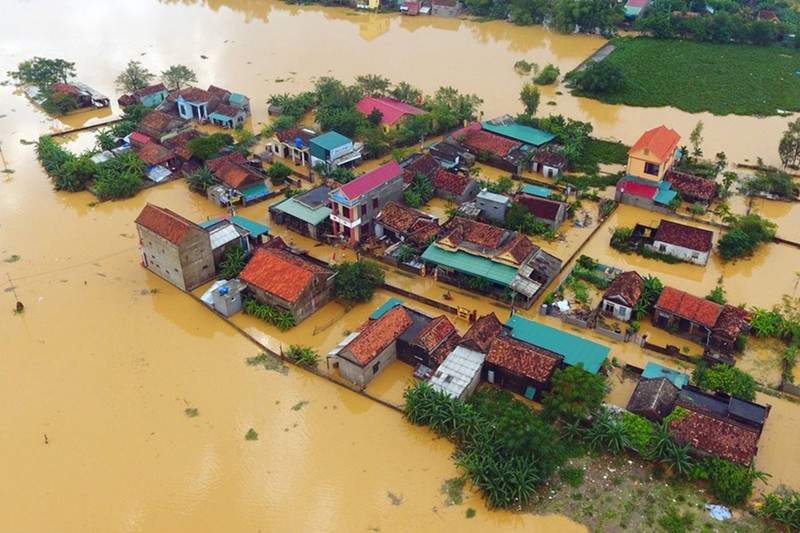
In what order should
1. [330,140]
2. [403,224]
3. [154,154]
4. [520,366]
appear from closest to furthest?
[520,366]
[403,224]
[330,140]
[154,154]

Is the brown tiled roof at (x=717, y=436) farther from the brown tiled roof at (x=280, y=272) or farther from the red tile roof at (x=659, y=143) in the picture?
the red tile roof at (x=659, y=143)

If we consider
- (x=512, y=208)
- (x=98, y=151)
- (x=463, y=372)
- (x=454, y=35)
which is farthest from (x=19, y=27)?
(x=463, y=372)

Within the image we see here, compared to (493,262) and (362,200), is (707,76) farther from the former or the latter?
(362,200)

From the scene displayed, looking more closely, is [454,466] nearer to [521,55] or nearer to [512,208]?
[512,208]

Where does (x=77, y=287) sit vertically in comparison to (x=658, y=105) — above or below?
below

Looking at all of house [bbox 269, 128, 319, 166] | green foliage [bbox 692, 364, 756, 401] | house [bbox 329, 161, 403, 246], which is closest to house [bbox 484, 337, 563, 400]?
green foliage [bbox 692, 364, 756, 401]

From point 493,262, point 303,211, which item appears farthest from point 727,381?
point 303,211

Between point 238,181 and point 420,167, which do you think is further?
point 420,167
